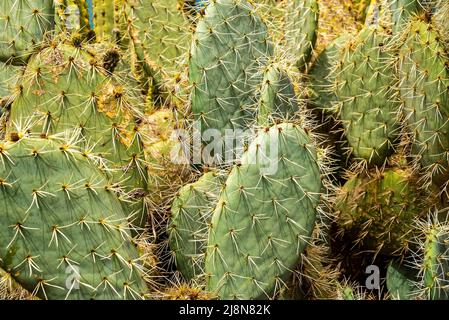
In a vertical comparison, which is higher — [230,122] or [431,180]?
[230,122]

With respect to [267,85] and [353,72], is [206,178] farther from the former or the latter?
[353,72]

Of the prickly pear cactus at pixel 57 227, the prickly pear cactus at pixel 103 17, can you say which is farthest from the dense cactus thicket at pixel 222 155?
the prickly pear cactus at pixel 103 17

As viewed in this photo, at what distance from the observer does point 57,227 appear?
8.67 feet

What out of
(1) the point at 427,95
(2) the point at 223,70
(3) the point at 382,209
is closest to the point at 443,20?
(1) the point at 427,95

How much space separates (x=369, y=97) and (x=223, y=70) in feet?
2.45

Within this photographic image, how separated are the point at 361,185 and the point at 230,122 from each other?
2.41 feet

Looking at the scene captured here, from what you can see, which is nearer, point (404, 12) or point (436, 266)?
point (436, 266)

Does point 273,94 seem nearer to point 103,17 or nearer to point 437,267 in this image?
point 437,267

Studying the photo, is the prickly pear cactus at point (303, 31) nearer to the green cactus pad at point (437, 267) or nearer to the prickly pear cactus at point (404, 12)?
the prickly pear cactus at point (404, 12)

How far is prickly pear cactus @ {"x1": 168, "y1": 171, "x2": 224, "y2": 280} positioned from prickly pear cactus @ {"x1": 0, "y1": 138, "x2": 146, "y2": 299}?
0.61 metres

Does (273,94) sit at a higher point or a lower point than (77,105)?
lower

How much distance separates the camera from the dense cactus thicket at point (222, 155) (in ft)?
8.95
